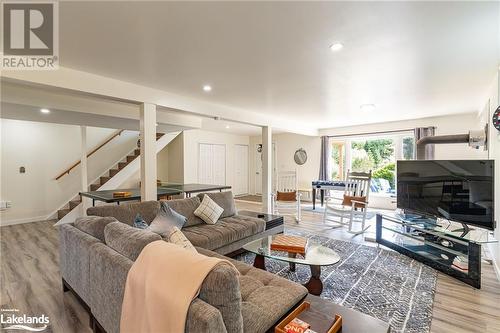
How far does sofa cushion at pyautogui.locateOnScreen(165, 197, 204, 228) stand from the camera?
3.24 meters

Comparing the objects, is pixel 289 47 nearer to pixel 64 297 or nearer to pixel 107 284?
pixel 107 284

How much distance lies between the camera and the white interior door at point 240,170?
8844 millimetres

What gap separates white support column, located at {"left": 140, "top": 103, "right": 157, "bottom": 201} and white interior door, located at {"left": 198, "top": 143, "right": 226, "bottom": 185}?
4.08 m

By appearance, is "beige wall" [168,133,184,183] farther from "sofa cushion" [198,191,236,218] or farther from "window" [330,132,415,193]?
"window" [330,132,415,193]

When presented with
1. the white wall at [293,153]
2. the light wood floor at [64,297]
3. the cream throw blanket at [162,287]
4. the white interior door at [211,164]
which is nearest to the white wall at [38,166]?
the light wood floor at [64,297]

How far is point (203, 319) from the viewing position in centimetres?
97

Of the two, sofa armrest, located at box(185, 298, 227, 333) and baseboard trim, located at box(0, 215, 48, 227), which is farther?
baseboard trim, located at box(0, 215, 48, 227)

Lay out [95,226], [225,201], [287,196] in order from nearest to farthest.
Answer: [95,226] < [225,201] < [287,196]

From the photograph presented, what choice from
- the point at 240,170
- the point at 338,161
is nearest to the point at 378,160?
the point at 338,161

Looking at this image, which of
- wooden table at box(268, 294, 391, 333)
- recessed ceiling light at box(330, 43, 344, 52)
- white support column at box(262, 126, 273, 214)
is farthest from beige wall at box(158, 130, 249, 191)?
wooden table at box(268, 294, 391, 333)

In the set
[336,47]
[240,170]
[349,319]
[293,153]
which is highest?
[336,47]

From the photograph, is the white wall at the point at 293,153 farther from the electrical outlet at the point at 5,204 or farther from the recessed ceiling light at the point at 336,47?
the electrical outlet at the point at 5,204

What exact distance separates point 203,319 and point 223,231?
Result: 6.75 feet

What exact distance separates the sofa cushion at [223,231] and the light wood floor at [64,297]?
1.16 m
